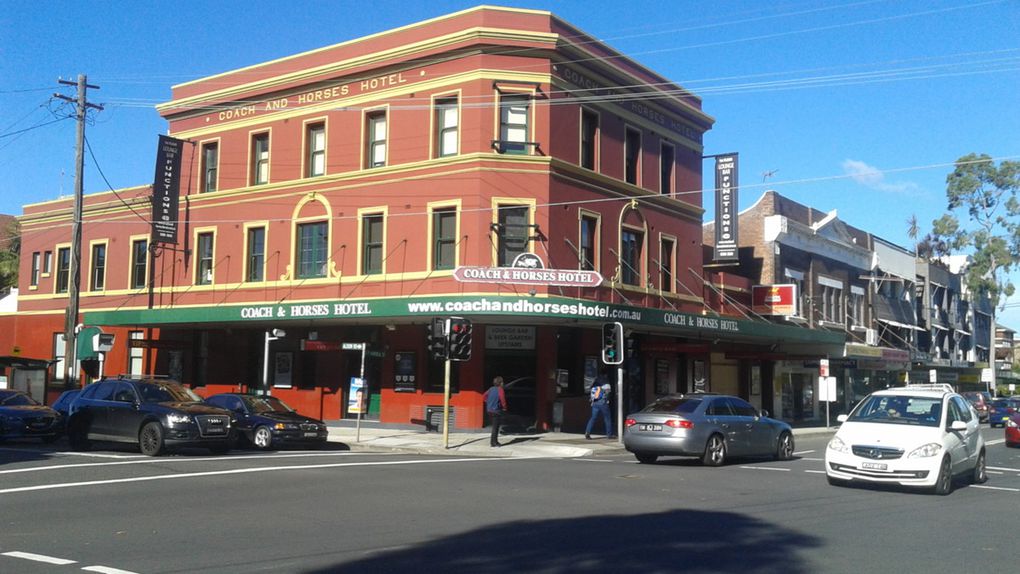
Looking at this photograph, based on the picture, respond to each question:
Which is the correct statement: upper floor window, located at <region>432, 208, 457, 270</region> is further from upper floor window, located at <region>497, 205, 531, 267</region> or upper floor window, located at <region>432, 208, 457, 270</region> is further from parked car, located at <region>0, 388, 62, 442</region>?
parked car, located at <region>0, 388, 62, 442</region>

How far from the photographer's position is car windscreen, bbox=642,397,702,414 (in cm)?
1838

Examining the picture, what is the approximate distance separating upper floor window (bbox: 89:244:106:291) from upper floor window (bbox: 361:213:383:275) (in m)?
14.1

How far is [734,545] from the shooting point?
30.6 feet

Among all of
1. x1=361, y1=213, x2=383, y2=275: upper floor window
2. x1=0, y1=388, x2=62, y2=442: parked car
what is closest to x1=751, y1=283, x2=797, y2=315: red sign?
x1=361, y1=213, x2=383, y2=275: upper floor window

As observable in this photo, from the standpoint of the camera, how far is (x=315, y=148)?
30.7 meters

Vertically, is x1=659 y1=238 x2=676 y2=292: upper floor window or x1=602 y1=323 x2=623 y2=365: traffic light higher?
x1=659 y1=238 x2=676 y2=292: upper floor window

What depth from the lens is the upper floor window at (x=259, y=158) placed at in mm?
31953

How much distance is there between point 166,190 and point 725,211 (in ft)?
67.3

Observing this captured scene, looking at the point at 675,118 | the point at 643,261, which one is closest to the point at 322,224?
the point at 643,261

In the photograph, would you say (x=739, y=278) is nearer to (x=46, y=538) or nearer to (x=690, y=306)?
(x=690, y=306)

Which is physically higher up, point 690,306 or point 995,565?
point 690,306

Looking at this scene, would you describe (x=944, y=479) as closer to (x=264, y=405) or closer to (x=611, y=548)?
(x=611, y=548)

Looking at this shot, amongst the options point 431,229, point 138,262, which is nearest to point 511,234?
point 431,229

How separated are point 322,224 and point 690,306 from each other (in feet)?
43.6
